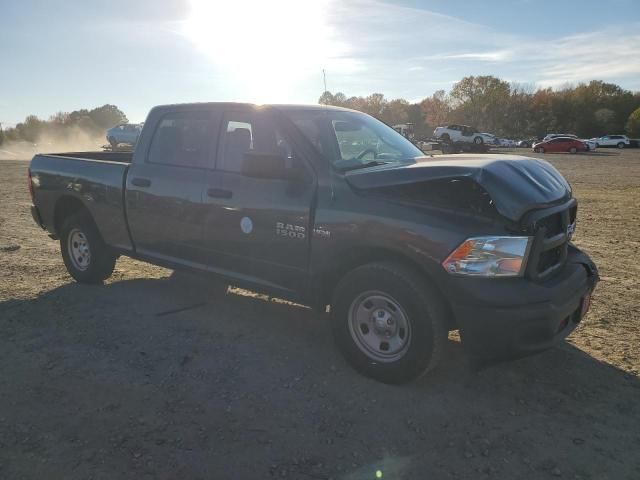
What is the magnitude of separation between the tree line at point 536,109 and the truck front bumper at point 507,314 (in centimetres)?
6190

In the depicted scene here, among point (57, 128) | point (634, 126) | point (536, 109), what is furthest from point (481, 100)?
point (57, 128)

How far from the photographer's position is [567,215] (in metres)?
3.60

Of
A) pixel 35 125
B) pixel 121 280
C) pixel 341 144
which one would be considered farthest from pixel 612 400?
pixel 35 125

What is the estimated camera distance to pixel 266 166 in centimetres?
372

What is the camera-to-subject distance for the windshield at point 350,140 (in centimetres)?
402

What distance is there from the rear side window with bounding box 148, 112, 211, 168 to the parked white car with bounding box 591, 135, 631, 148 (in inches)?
2211

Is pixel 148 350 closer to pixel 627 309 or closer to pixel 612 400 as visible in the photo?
pixel 612 400

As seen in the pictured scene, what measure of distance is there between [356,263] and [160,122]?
8.81 ft

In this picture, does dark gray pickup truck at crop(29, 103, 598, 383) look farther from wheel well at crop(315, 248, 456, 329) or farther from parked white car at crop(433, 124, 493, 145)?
parked white car at crop(433, 124, 493, 145)

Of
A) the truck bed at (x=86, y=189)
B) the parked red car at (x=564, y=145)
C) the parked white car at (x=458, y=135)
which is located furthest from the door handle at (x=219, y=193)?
the parked red car at (x=564, y=145)

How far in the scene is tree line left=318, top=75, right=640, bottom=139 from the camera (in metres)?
73.4

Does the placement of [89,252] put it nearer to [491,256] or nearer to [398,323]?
→ [398,323]

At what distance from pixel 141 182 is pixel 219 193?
3.66ft

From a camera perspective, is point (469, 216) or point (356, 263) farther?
point (356, 263)
